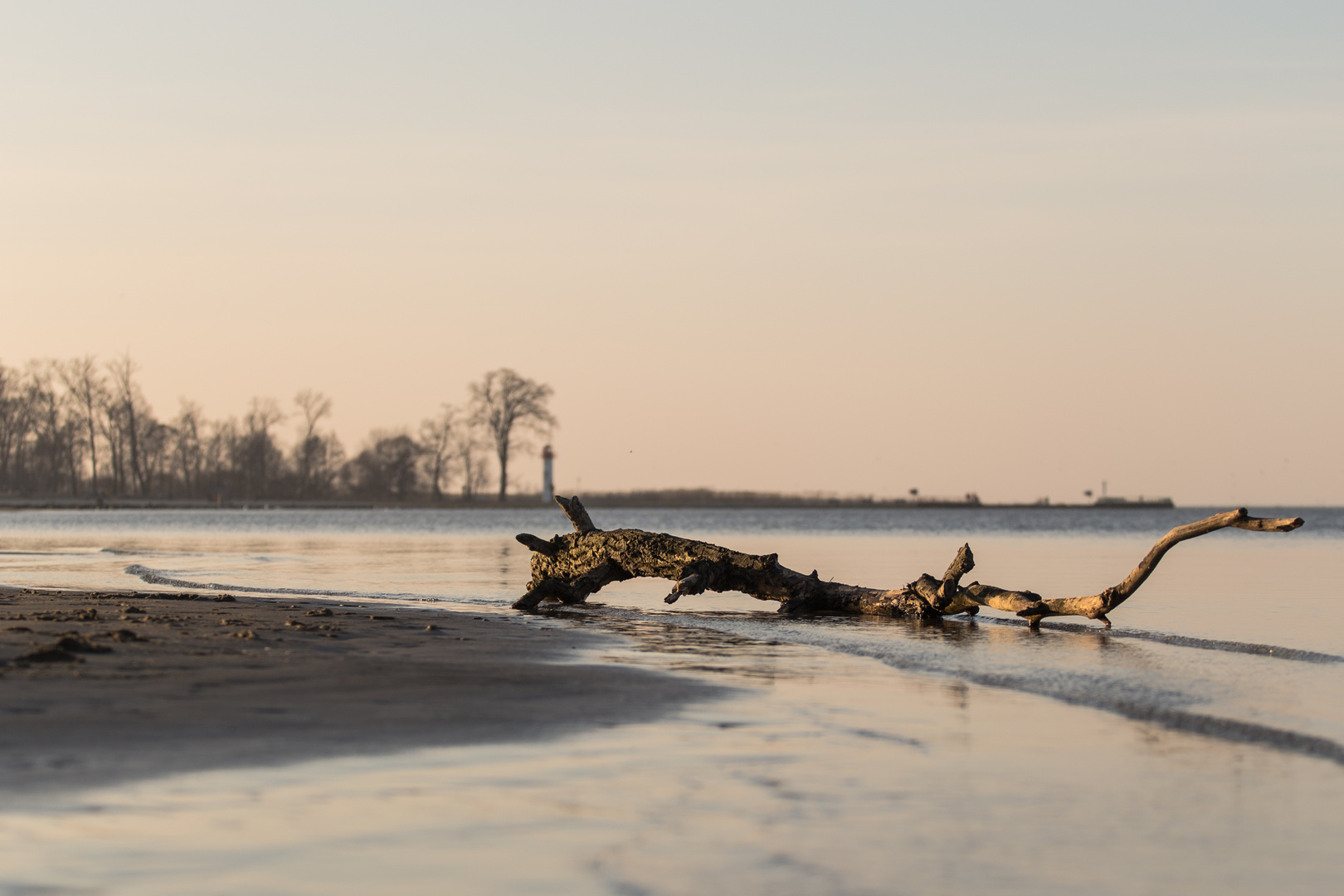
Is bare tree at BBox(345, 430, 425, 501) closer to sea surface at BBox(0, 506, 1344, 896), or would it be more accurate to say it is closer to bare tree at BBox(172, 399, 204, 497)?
bare tree at BBox(172, 399, 204, 497)

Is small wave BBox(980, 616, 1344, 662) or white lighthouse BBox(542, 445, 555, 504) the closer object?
small wave BBox(980, 616, 1344, 662)

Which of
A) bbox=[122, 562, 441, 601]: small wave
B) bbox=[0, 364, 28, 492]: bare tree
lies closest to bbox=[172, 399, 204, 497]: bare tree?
bbox=[0, 364, 28, 492]: bare tree

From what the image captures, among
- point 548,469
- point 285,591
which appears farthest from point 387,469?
point 285,591

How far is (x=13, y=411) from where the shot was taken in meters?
116

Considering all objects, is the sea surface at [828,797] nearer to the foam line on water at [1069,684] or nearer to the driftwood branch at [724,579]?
the foam line on water at [1069,684]

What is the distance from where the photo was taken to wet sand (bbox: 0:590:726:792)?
798cm

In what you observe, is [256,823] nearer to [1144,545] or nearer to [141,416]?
[1144,545]

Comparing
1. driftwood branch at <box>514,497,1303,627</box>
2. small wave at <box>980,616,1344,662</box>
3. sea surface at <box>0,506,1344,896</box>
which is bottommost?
small wave at <box>980,616,1344,662</box>

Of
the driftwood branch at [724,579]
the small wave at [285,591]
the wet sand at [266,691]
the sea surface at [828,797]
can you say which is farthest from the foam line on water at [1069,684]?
the small wave at [285,591]

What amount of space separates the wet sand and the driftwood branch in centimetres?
438

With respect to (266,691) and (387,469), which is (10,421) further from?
(266,691)

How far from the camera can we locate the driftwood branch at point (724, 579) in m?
18.5

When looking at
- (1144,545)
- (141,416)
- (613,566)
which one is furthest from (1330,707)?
(141,416)

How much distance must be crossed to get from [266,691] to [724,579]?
35.4 ft
